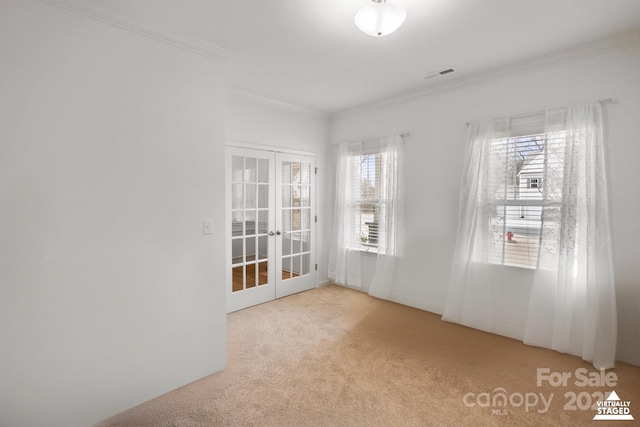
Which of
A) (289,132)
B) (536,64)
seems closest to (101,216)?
(289,132)

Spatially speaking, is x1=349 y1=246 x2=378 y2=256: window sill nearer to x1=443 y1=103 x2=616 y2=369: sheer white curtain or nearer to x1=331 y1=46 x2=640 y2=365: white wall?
x1=331 y1=46 x2=640 y2=365: white wall

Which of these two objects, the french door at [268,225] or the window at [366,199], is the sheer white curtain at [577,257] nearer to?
the window at [366,199]

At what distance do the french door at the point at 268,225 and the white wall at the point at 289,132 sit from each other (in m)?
0.13

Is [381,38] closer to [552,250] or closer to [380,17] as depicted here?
[380,17]

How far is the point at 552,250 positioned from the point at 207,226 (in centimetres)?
310

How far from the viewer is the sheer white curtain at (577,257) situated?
254 centimetres

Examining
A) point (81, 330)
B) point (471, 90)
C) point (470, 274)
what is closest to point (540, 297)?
point (470, 274)

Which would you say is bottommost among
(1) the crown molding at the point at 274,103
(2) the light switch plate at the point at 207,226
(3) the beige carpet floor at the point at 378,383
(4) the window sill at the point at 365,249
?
(3) the beige carpet floor at the point at 378,383

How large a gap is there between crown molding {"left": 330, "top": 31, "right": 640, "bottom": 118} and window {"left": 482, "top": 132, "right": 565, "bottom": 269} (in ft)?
2.13

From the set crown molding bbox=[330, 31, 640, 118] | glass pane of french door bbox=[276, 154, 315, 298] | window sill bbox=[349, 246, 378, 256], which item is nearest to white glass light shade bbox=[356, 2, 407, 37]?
crown molding bbox=[330, 31, 640, 118]

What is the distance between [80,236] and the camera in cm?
192

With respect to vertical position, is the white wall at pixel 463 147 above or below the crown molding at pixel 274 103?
below

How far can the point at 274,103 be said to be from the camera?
407cm

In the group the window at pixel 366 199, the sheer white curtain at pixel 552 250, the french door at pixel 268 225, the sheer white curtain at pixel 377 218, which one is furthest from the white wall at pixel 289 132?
the sheer white curtain at pixel 552 250
